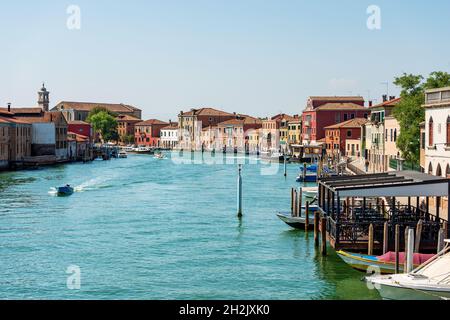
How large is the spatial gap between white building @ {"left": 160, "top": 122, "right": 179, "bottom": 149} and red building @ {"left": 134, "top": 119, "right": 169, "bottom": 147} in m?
1.71

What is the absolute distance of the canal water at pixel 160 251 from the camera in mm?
15422

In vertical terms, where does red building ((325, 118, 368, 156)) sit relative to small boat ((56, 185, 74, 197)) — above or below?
above

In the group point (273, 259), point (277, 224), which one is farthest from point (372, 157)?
point (273, 259)

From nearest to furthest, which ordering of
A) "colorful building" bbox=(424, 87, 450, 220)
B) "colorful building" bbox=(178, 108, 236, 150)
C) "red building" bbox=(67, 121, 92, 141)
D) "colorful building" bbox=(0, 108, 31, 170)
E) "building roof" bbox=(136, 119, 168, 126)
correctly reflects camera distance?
"colorful building" bbox=(424, 87, 450, 220)
"colorful building" bbox=(0, 108, 31, 170)
"red building" bbox=(67, 121, 92, 141)
"colorful building" bbox=(178, 108, 236, 150)
"building roof" bbox=(136, 119, 168, 126)

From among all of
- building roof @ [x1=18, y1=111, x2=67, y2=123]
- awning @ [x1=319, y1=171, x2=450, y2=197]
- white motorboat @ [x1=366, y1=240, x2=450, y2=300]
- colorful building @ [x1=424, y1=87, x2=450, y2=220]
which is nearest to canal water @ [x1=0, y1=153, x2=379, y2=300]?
white motorboat @ [x1=366, y1=240, x2=450, y2=300]

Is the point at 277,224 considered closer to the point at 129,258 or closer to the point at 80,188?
the point at 129,258

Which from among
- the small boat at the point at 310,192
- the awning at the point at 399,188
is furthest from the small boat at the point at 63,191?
the awning at the point at 399,188

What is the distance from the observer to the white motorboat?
41.1ft

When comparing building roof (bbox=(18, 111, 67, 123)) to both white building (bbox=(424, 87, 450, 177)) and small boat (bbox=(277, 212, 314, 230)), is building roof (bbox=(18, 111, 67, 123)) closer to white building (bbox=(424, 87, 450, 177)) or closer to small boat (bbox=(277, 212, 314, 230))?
small boat (bbox=(277, 212, 314, 230))

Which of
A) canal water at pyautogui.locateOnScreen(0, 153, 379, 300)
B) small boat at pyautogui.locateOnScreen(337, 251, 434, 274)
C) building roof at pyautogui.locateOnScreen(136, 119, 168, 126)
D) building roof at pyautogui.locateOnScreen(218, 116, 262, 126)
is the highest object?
building roof at pyautogui.locateOnScreen(136, 119, 168, 126)

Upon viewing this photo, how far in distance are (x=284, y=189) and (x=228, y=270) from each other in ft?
75.4

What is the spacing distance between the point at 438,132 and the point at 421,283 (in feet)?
39.6

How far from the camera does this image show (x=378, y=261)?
50.9ft
